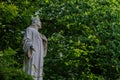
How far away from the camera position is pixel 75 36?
44.3ft

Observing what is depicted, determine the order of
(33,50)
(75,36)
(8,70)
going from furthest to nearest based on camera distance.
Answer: (75,36) → (33,50) → (8,70)

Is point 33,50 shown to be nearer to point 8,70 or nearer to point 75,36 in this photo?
point 8,70

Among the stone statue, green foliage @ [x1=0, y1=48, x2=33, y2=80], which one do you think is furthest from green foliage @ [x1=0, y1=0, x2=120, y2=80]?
green foliage @ [x1=0, y1=48, x2=33, y2=80]

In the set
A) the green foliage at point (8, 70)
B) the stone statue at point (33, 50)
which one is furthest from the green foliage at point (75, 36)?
the green foliage at point (8, 70)

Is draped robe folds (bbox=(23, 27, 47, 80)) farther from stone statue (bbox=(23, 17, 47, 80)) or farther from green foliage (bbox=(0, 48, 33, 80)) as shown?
green foliage (bbox=(0, 48, 33, 80))

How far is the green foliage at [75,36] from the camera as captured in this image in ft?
42.1

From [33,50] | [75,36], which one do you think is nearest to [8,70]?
[33,50]

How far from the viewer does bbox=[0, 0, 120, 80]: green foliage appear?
12820 millimetres

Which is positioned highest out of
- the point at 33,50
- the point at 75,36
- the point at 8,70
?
the point at 75,36

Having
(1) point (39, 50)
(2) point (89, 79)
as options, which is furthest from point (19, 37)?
(1) point (39, 50)

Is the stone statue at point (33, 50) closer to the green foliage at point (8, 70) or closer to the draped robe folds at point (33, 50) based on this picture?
the draped robe folds at point (33, 50)

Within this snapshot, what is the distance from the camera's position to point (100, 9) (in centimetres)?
1373

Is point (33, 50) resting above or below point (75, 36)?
below

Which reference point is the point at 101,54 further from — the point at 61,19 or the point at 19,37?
the point at 19,37
